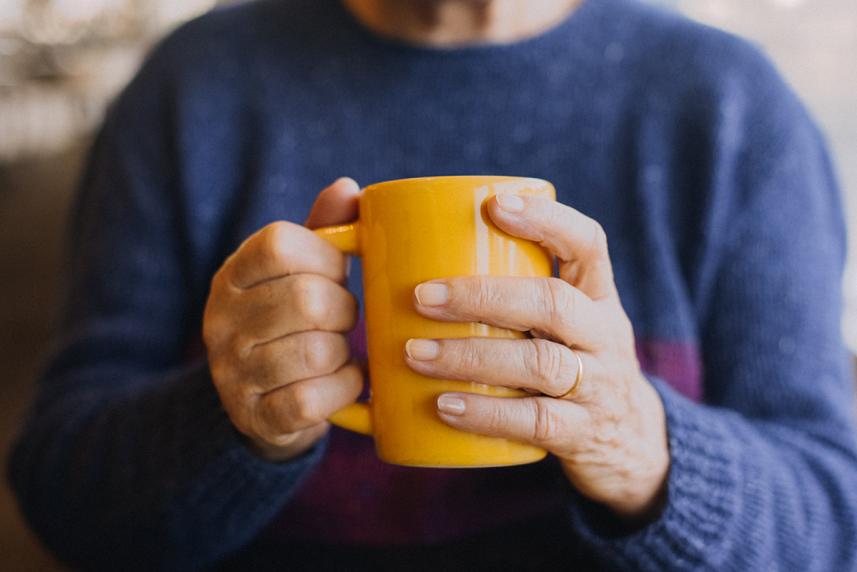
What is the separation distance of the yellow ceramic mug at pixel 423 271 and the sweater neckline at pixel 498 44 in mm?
390

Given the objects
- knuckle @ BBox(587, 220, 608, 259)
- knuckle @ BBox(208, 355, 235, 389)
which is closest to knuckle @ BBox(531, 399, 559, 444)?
knuckle @ BBox(587, 220, 608, 259)

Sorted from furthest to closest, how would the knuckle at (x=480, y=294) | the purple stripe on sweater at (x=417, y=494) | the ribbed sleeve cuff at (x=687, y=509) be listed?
the purple stripe on sweater at (x=417, y=494)
the ribbed sleeve cuff at (x=687, y=509)
the knuckle at (x=480, y=294)

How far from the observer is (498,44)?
875 millimetres

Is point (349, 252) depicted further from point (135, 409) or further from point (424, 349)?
point (135, 409)

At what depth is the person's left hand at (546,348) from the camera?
490 millimetres

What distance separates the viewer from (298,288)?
0.52m

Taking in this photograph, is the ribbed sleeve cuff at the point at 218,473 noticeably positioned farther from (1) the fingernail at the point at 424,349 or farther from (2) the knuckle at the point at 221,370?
(1) the fingernail at the point at 424,349

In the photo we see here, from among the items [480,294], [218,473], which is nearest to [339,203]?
[480,294]

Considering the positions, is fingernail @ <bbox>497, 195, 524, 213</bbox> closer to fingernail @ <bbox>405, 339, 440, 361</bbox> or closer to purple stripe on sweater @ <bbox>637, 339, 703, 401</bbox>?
fingernail @ <bbox>405, 339, 440, 361</bbox>

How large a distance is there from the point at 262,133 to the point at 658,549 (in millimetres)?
591

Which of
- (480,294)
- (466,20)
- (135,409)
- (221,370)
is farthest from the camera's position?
(466,20)

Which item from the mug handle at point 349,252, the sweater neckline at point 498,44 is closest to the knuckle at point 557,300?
the mug handle at point 349,252

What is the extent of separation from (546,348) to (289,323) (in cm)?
17

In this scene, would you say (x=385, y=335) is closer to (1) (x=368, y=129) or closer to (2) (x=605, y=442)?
(2) (x=605, y=442)
